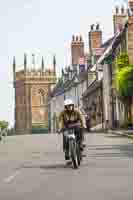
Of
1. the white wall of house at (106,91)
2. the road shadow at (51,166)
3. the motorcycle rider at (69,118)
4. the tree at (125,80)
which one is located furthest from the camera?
the white wall of house at (106,91)

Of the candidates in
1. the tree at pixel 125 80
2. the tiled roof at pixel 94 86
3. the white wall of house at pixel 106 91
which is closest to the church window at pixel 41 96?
the tiled roof at pixel 94 86

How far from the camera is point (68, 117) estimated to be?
52.3 feet

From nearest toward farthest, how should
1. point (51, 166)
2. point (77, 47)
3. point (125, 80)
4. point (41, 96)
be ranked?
1. point (51, 166)
2. point (125, 80)
3. point (77, 47)
4. point (41, 96)

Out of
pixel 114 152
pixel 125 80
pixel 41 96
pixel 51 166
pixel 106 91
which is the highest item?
pixel 41 96

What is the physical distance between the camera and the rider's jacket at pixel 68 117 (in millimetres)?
15898

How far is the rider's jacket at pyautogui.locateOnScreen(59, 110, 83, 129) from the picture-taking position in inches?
626

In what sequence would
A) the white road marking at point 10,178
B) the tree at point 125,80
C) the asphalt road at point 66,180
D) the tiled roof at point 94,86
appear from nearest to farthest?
the asphalt road at point 66,180 → the white road marking at point 10,178 → the tree at point 125,80 → the tiled roof at point 94,86

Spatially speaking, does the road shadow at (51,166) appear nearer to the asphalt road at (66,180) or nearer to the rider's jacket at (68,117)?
the asphalt road at (66,180)

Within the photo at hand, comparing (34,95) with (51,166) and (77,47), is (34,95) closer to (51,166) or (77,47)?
(77,47)

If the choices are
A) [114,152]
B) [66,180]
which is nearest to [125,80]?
[114,152]

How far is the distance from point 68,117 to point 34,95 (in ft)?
441

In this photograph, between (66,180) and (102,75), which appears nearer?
(66,180)

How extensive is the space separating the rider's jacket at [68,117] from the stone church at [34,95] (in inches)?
5120

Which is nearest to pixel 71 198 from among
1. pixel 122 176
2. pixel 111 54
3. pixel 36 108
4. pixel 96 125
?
pixel 122 176
